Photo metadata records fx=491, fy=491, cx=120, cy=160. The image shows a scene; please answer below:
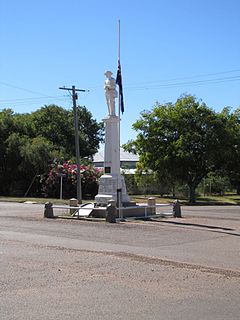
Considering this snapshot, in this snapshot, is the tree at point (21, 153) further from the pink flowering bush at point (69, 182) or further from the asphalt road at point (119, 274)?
the asphalt road at point (119, 274)

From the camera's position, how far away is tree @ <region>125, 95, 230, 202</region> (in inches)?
1610

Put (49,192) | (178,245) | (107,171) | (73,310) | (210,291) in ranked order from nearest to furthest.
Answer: (73,310) < (210,291) < (178,245) < (107,171) < (49,192)

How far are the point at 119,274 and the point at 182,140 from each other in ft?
106

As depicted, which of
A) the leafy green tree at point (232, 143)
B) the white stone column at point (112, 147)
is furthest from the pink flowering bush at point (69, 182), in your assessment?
the white stone column at point (112, 147)

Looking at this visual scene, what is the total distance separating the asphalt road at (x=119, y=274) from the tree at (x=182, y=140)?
81.6 ft

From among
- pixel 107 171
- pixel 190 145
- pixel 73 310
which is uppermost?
pixel 190 145

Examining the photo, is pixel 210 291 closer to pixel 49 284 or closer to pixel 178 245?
pixel 49 284

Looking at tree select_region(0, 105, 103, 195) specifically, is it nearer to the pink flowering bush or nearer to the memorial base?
the pink flowering bush

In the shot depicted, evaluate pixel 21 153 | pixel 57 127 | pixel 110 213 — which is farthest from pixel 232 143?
pixel 57 127

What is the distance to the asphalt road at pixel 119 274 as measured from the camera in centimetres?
650

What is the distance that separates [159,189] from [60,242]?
41021 millimetres

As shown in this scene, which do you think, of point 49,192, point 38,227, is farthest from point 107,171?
point 49,192

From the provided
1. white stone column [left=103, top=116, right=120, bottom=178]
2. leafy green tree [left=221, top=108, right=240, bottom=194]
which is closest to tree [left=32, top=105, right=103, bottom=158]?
leafy green tree [left=221, top=108, right=240, bottom=194]

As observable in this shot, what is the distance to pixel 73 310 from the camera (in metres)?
6.41
